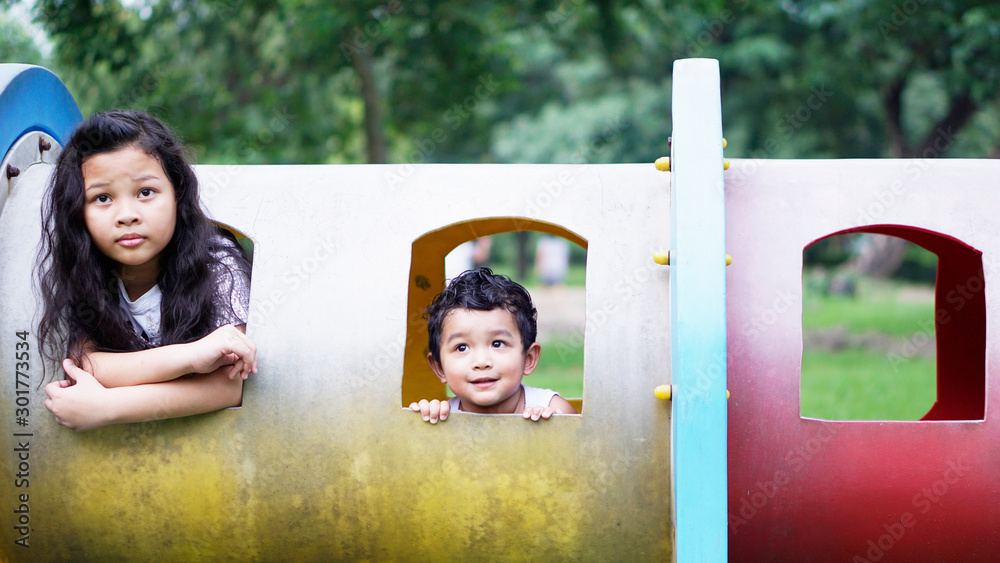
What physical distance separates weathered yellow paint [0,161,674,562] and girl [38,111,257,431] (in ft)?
0.35

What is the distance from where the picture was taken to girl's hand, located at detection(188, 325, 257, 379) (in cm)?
281

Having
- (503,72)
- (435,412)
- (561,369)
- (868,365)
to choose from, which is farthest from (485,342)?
(868,365)

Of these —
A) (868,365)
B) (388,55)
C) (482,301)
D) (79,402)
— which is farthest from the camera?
(868,365)

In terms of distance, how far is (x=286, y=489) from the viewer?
2.92 meters

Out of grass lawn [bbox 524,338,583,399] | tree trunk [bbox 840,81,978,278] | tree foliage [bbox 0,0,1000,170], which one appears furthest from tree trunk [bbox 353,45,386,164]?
tree trunk [bbox 840,81,978,278]

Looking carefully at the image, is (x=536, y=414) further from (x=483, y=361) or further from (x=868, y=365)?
(x=868, y=365)

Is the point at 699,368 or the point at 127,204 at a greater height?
the point at 127,204

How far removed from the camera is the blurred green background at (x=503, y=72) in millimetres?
9109

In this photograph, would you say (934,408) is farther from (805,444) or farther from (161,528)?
(161,528)

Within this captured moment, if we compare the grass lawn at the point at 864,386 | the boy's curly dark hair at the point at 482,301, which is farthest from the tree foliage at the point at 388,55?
the boy's curly dark hair at the point at 482,301

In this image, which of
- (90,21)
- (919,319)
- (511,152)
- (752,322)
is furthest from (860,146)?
(752,322)

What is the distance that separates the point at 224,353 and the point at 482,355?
0.97 meters

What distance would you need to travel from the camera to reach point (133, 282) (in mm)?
3240

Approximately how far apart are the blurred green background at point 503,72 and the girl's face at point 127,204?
18.3 feet
